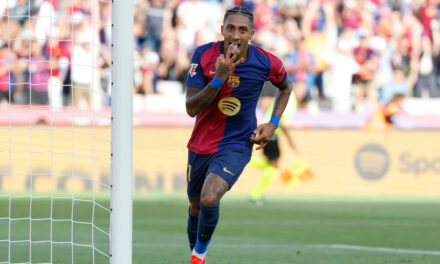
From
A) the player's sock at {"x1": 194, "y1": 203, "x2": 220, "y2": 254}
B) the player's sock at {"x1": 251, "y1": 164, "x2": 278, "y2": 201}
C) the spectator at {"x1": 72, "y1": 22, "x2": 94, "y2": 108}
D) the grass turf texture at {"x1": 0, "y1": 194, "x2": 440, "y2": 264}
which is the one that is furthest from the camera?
the spectator at {"x1": 72, "y1": 22, "x2": 94, "y2": 108}

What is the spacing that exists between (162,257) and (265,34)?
11942 mm

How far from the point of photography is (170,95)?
18016 millimetres

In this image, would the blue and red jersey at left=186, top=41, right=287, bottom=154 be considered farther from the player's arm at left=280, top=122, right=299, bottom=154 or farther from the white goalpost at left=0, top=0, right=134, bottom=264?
the player's arm at left=280, top=122, right=299, bottom=154

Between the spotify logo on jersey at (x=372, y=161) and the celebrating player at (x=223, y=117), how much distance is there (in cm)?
1043

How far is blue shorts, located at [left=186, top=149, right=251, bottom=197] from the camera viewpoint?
6.16m

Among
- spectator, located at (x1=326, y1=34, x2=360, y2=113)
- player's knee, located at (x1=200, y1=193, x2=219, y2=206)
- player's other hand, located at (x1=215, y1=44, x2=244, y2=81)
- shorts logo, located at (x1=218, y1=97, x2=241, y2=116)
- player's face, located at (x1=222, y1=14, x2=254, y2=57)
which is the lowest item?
spectator, located at (x1=326, y1=34, x2=360, y2=113)

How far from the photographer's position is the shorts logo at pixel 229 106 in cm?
625

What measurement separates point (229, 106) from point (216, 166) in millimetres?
467

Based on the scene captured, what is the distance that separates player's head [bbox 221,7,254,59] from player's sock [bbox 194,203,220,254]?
46.9 inches

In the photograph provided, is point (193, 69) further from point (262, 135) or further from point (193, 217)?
point (193, 217)

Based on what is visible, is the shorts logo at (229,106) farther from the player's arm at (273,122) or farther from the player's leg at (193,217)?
the player's leg at (193,217)

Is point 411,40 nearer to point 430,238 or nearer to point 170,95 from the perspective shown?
point 170,95

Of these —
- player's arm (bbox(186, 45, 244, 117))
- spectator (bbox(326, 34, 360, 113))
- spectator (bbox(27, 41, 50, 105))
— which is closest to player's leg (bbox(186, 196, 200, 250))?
player's arm (bbox(186, 45, 244, 117))

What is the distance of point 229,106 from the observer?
6.28m
